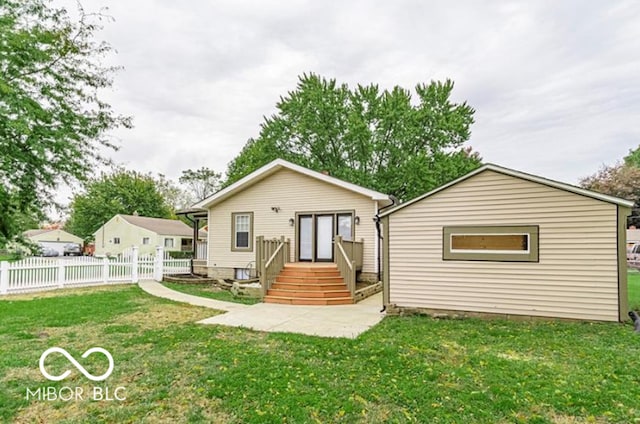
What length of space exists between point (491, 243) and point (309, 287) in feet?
15.2

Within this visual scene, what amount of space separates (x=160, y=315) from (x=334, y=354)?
14.1 ft

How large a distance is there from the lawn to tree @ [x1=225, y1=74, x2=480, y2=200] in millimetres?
17589

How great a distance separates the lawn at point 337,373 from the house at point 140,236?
25.0 m

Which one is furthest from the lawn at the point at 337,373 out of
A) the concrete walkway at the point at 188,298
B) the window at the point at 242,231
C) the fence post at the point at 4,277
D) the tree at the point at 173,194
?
the tree at the point at 173,194

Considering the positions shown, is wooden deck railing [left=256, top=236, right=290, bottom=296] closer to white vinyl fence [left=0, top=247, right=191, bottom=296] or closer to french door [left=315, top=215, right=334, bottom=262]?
french door [left=315, top=215, right=334, bottom=262]

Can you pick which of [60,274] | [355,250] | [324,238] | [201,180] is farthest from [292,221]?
[201,180]

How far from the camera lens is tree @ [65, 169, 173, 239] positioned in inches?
1432

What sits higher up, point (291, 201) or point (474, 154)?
point (474, 154)

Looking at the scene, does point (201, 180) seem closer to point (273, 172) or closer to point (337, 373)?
Result: point (273, 172)

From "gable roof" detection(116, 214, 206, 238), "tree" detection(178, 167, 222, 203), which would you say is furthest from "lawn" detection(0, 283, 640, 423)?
"tree" detection(178, 167, 222, 203)

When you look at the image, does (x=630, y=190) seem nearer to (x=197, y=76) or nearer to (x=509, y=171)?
(x=509, y=171)

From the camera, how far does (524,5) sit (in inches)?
374

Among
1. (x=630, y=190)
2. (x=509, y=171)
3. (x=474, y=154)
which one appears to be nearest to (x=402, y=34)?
(x=509, y=171)

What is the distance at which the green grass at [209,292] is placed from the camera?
9508 millimetres
